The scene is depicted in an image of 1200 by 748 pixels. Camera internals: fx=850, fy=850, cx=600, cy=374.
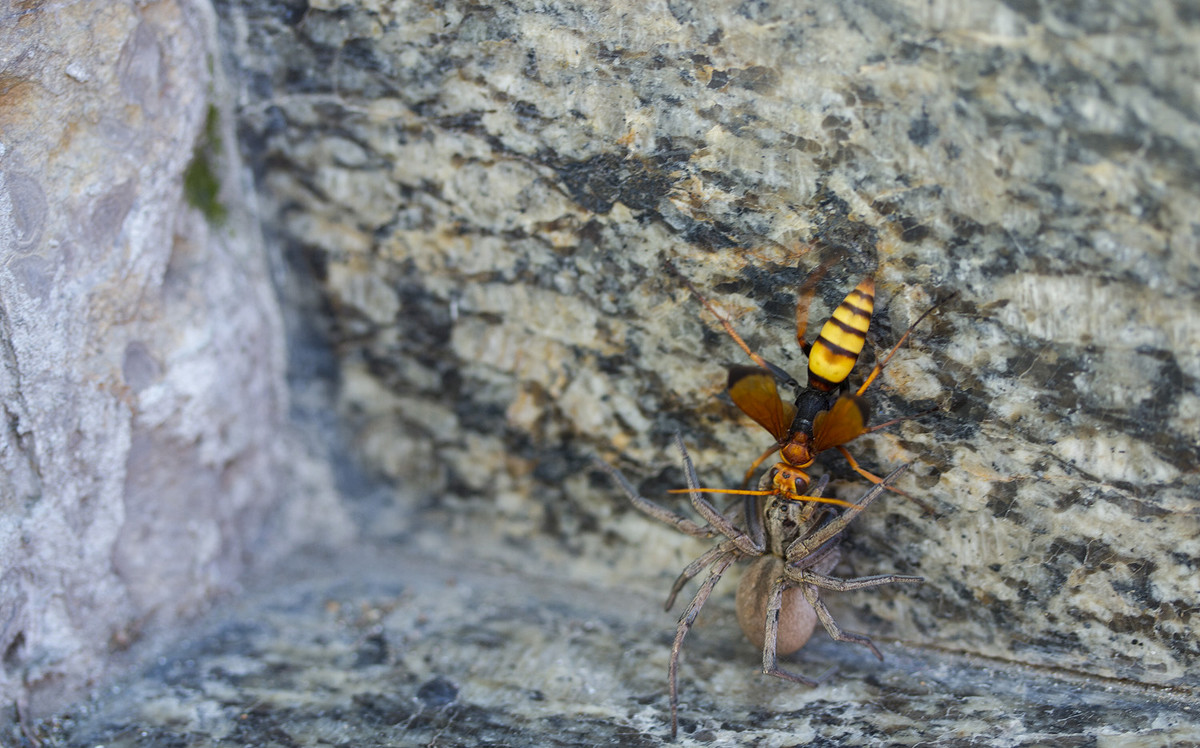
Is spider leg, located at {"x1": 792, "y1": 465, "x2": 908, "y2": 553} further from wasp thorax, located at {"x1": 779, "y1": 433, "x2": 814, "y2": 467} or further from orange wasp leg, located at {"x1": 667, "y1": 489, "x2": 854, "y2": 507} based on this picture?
wasp thorax, located at {"x1": 779, "y1": 433, "x2": 814, "y2": 467}

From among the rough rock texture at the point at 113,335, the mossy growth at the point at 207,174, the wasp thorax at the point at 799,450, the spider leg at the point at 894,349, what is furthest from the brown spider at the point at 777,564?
the mossy growth at the point at 207,174

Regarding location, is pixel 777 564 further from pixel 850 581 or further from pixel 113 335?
pixel 113 335

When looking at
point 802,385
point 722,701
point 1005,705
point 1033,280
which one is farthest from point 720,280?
point 1005,705

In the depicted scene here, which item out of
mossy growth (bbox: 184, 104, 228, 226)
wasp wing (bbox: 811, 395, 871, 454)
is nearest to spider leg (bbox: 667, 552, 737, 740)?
wasp wing (bbox: 811, 395, 871, 454)

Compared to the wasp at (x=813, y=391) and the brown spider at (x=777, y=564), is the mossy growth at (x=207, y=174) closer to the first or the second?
the wasp at (x=813, y=391)

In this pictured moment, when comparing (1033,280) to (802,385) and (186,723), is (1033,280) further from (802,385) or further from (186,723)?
(186,723)

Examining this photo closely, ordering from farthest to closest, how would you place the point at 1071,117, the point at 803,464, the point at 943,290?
the point at 803,464 → the point at 943,290 → the point at 1071,117
